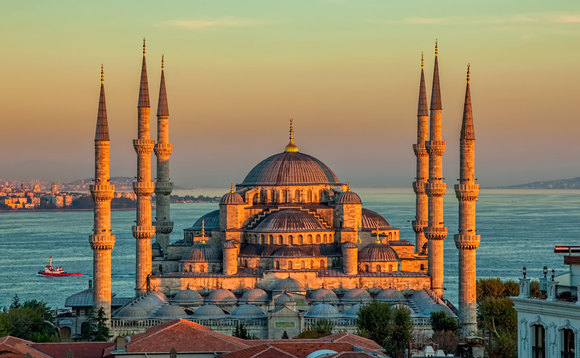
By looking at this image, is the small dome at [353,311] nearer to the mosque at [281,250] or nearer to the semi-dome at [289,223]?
the mosque at [281,250]

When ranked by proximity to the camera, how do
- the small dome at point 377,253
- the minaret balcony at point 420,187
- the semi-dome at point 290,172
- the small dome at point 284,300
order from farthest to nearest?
the semi-dome at point 290,172 < the minaret balcony at point 420,187 < the small dome at point 377,253 < the small dome at point 284,300

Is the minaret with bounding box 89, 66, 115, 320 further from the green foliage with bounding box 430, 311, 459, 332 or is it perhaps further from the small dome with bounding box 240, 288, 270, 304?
the green foliage with bounding box 430, 311, 459, 332

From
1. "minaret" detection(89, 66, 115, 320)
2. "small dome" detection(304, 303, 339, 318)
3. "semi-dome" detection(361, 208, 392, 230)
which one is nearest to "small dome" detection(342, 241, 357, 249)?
"small dome" detection(304, 303, 339, 318)

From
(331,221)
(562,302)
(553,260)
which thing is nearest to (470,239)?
(331,221)

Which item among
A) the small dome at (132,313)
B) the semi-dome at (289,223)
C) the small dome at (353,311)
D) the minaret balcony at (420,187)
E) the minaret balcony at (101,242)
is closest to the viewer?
the small dome at (132,313)

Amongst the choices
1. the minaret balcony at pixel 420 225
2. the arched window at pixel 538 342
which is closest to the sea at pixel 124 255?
the minaret balcony at pixel 420 225

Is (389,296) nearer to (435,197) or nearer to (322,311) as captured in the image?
(322,311)

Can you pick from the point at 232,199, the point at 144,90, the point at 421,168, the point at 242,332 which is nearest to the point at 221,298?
the point at 242,332
